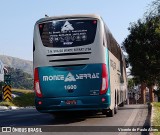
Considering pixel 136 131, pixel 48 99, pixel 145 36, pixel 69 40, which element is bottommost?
pixel 136 131

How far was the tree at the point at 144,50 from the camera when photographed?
30.7 meters

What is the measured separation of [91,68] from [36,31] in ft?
8.14

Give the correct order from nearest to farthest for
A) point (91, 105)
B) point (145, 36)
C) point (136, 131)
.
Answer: point (136, 131) → point (91, 105) → point (145, 36)

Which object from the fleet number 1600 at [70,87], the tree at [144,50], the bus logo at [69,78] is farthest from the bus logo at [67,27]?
the tree at [144,50]

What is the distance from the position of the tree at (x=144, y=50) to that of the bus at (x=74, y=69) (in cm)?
1614

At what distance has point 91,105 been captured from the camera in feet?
46.6

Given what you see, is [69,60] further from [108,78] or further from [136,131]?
[136,131]

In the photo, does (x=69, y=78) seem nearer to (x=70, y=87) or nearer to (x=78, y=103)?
(x=70, y=87)

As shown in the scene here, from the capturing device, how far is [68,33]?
14.4 metres

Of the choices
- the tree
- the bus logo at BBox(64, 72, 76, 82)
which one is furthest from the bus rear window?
the tree

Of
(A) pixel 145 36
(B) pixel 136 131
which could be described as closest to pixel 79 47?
(B) pixel 136 131

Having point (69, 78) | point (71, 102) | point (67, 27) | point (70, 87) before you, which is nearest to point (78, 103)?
point (71, 102)

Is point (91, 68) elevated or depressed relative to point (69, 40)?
depressed

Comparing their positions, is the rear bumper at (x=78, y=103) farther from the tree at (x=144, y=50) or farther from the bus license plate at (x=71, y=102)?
the tree at (x=144, y=50)
